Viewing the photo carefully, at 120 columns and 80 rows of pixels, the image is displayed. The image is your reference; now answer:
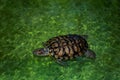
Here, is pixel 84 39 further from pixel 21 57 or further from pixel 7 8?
pixel 7 8

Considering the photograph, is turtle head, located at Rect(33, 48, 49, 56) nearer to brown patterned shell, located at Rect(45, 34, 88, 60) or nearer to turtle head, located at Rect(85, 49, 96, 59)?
brown patterned shell, located at Rect(45, 34, 88, 60)

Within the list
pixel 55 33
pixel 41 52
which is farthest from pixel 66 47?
pixel 55 33

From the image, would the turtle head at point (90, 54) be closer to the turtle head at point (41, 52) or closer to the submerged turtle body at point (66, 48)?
the submerged turtle body at point (66, 48)

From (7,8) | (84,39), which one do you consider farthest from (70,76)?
(7,8)

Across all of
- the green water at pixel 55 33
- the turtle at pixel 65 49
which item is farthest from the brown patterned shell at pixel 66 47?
the green water at pixel 55 33

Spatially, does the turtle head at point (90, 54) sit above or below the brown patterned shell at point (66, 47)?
below

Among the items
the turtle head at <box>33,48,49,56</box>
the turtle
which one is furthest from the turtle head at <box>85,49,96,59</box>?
the turtle head at <box>33,48,49,56</box>
